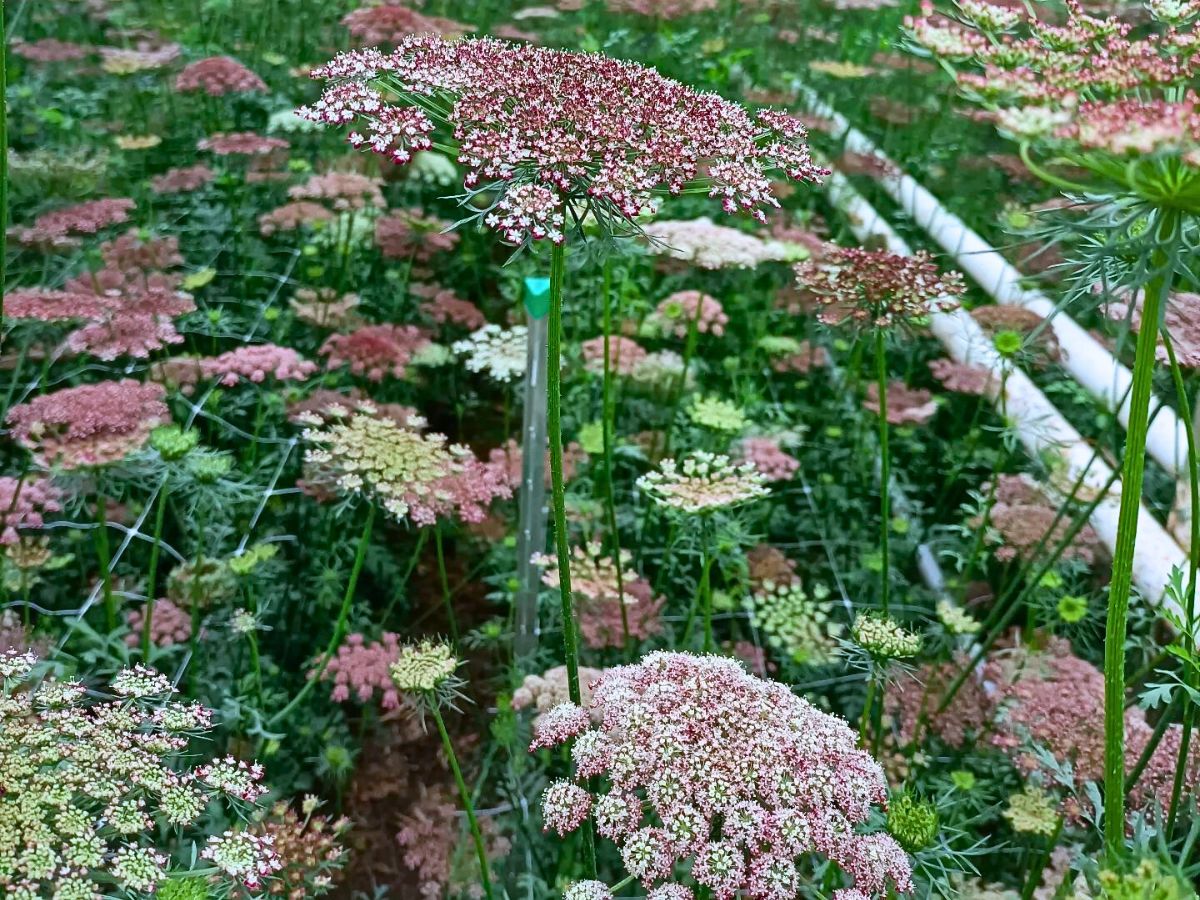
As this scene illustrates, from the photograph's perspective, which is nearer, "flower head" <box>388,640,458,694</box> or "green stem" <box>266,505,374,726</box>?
"flower head" <box>388,640,458,694</box>

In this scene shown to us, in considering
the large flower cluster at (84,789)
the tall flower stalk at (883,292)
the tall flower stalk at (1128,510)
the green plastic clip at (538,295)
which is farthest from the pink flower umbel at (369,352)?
the tall flower stalk at (1128,510)

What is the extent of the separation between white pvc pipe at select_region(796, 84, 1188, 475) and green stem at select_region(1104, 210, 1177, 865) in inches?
56.6

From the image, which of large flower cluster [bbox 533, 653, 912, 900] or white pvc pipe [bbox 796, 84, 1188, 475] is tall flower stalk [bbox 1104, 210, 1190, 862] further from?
white pvc pipe [bbox 796, 84, 1188, 475]

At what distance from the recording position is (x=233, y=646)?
10.9 feet

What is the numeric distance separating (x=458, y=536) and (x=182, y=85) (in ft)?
8.50

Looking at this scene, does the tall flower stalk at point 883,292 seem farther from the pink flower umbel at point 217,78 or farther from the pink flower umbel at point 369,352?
the pink flower umbel at point 217,78

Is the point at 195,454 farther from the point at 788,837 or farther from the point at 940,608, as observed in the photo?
the point at 940,608

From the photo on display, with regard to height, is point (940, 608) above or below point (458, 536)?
above

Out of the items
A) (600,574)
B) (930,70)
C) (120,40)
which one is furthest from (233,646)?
(930,70)

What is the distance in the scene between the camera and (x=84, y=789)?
1608 mm

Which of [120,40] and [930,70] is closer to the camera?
[120,40]

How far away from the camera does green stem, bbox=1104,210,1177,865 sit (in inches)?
58.1

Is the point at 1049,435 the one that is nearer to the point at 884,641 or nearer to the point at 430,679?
the point at 884,641

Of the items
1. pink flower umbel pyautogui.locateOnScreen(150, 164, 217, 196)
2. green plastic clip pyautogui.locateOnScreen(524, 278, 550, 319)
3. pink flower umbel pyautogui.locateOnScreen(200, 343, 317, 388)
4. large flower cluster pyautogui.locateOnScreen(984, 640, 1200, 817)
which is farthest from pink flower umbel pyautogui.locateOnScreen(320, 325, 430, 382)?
large flower cluster pyautogui.locateOnScreen(984, 640, 1200, 817)
